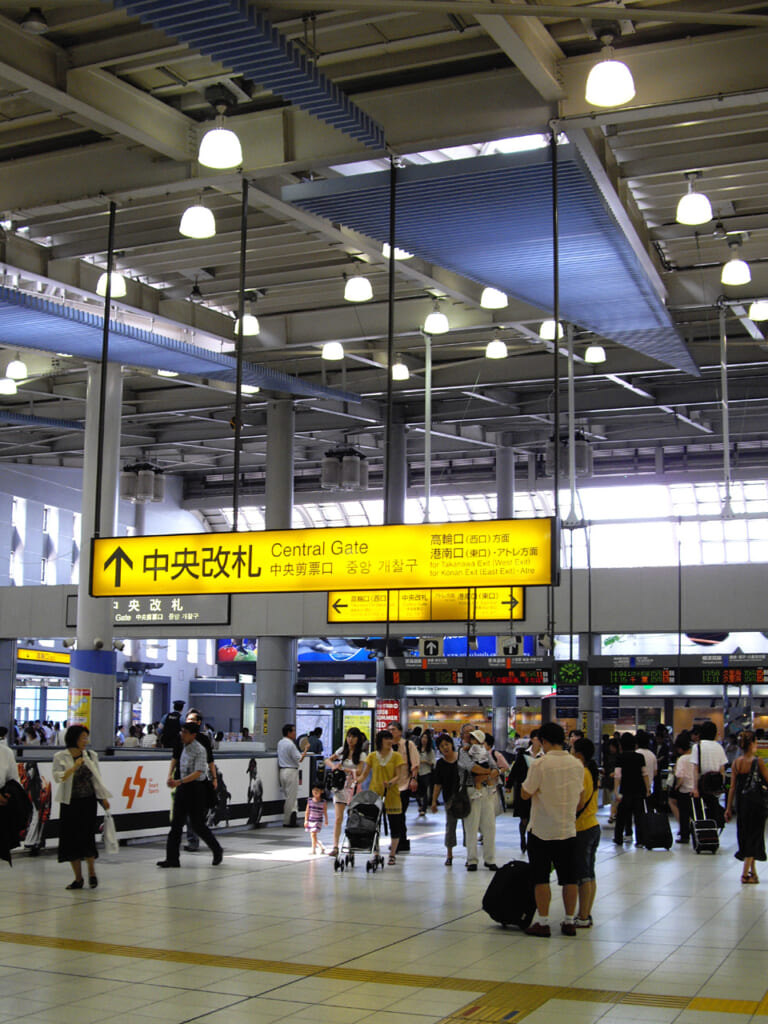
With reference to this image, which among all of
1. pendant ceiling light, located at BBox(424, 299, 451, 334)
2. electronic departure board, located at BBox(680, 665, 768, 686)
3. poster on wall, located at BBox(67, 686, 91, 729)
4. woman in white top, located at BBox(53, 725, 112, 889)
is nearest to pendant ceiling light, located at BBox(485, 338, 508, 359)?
pendant ceiling light, located at BBox(424, 299, 451, 334)

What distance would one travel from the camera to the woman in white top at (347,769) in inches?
519

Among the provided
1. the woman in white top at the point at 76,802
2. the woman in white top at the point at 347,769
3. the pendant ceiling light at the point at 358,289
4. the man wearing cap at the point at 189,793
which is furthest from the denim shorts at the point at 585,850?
the pendant ceiling light at the point at 358,289

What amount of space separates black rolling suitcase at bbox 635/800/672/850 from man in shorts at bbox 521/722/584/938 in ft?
21.4

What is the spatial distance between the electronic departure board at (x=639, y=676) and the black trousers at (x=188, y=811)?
10516 mm

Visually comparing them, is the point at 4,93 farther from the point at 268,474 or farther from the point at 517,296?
the point at 268,474

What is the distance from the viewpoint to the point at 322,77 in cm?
913

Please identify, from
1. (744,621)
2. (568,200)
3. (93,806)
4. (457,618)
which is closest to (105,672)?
(93,806)

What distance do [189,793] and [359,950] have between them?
15.5 ft

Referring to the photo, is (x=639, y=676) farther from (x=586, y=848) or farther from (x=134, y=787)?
(x=586, y=848)

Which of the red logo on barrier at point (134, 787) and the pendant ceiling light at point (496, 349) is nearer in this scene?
the red logo on barrier at point (134, 787)

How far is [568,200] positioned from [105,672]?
11631mm

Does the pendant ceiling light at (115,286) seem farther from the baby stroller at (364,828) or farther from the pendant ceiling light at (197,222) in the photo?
the baby stroller at (364,828)

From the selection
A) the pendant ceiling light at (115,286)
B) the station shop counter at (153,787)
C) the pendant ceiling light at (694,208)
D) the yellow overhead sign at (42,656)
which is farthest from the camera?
the yellow overhead sign at (42,656)

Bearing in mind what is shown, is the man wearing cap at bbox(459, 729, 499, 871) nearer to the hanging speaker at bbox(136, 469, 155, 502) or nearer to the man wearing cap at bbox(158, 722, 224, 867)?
the man wearing cap at bbox(158, 722, 224, 867)
